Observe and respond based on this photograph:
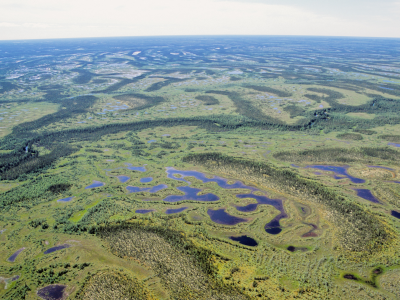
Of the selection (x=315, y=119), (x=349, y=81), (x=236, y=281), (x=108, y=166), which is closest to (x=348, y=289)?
(x=236, y=281)

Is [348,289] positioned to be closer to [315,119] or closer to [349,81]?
[315,119]

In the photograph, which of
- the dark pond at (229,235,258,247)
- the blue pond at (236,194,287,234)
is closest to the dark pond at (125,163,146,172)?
the blue pond at (236,194,287,234)

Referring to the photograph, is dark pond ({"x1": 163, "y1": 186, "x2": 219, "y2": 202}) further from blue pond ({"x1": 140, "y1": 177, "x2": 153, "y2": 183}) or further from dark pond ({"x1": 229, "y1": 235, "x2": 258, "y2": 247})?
dark pond ({"x1": 229, "y1": 235, "x2": 258, "y2": 247})

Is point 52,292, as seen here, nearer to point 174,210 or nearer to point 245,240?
point 174,210

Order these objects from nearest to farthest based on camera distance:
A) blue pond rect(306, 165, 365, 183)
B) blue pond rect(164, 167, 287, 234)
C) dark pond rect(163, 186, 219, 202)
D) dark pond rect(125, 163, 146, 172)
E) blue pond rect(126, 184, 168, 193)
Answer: blue pond rect(164, 167, 287, 234), dark pond rect(163, 186, 219, 202), blue pond rect(126, 184, 168, 193), blue pond rect(306, 165, 365, 183), dark pond rect(125, 163, 146, 172)

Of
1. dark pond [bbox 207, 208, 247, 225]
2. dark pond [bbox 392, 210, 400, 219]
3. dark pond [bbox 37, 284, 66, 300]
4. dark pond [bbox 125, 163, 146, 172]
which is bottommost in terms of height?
dark pond [bbox 37, 284, 66, 300]

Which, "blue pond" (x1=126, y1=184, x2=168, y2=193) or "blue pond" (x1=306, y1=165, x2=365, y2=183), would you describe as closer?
"blue pond" (x1=126, y1=184, x2=168, y2=193)
